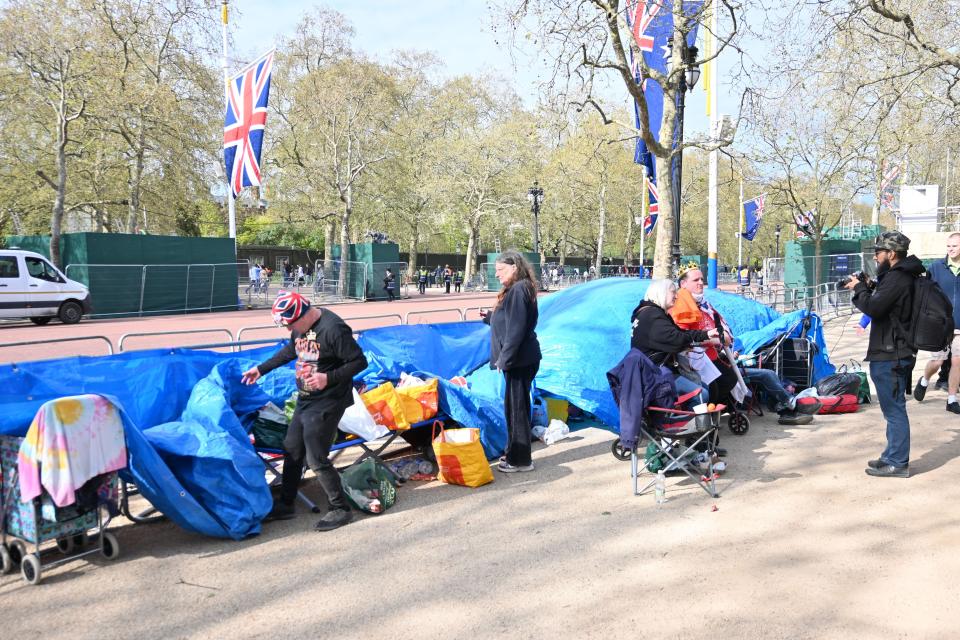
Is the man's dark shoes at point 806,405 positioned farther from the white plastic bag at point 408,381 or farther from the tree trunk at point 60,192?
the tree trunk at point 60,192

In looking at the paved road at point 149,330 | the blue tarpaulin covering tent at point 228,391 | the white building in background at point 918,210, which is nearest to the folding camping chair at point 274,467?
the blue tarpaulin covering tent at point 228,391

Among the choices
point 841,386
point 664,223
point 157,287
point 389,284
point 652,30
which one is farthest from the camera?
point 389,284

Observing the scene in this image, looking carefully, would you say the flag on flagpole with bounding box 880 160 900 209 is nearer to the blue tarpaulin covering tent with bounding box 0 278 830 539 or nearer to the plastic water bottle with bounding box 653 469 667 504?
the blue tarpaulin covering tent with bounding box 0 278 830 539

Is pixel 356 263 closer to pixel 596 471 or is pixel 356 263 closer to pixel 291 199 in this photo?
pixel 291 199

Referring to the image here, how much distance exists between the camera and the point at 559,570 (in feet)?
14.1

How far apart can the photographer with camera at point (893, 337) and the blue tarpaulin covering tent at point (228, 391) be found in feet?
8.87

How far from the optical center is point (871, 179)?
31781 millimetres

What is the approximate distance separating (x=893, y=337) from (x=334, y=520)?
4500mm

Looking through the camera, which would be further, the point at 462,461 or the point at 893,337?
the point at 462,461

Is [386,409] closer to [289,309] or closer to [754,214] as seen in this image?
[289,309]

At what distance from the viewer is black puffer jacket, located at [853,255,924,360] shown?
569 centimetres

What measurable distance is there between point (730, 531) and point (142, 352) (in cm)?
455

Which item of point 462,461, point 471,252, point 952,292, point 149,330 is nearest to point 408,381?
point 462,461

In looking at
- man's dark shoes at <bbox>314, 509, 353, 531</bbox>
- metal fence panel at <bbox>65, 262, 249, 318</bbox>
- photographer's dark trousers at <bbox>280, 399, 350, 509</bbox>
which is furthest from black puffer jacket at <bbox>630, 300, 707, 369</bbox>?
metal fence panel at <bbox>65, 262, 249, 318</bbox>
